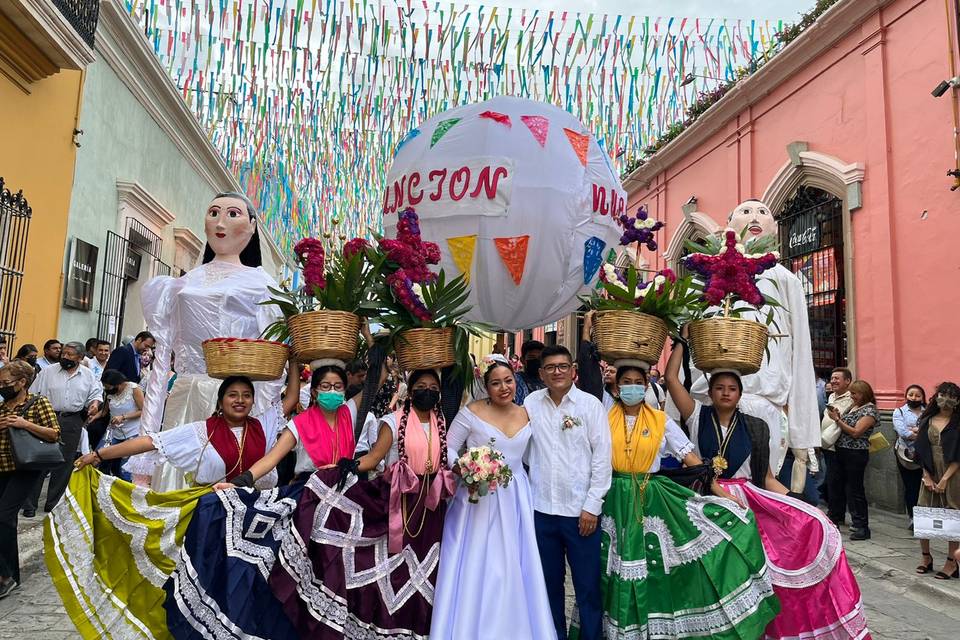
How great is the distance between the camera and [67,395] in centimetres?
721

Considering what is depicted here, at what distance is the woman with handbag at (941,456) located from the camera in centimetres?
598

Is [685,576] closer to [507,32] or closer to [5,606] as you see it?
[5,606]

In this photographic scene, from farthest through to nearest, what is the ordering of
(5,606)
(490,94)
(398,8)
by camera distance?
(490,94) < (398,8) < (5,606)

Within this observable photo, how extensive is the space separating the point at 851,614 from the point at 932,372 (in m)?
6.04

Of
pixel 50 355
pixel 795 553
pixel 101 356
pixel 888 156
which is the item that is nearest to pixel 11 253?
pixel 50 355

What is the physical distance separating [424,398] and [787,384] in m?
2.29

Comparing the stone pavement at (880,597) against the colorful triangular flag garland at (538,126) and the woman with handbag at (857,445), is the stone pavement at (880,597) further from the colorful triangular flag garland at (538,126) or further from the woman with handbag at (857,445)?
the colorful triangular flag garland at (538,126)

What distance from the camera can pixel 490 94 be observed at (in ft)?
38.4

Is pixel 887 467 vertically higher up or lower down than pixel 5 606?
higher up

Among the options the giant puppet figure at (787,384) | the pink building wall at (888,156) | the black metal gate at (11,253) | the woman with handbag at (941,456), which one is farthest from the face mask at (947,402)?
the black metal gate at (11,253)

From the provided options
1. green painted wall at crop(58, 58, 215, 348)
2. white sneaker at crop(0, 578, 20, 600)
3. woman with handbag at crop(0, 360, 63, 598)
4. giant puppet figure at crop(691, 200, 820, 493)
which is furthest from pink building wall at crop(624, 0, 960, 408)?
green painted wall at crop(58, 58, 215, 348)

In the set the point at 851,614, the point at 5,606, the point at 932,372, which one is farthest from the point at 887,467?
the point at 5,606

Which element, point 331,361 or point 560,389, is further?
point 560,389

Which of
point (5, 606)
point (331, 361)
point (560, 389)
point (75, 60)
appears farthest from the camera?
point (75, 60)
